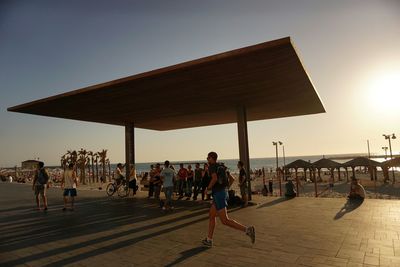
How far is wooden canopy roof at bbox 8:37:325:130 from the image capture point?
804 cm

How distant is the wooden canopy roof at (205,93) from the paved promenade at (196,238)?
173 inches

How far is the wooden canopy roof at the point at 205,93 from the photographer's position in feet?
26.4

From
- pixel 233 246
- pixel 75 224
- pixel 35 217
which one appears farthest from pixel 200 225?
pixel 35 217

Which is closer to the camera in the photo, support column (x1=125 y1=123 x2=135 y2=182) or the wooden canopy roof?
the wooden canopy roof

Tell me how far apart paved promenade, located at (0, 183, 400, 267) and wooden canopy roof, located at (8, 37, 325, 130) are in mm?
4398

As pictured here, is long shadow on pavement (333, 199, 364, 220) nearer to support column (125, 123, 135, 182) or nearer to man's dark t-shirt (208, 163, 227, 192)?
man's dark t-shirt (208, 163, 227, 192)

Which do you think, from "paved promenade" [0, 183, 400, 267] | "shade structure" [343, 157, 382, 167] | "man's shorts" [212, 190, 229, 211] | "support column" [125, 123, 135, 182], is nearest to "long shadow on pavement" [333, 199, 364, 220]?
"paved promenade" [0, 183, 400, 267]

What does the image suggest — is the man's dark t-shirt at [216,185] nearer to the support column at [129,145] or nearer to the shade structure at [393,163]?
the support column at [129,145]

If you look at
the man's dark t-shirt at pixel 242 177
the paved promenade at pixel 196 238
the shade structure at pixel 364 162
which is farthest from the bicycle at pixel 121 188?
the shade structure at pixel 364 162

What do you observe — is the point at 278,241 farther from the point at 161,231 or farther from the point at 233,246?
the point at 161,231

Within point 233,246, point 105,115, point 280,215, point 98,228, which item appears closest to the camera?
point 233,246

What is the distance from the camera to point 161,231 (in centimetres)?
739

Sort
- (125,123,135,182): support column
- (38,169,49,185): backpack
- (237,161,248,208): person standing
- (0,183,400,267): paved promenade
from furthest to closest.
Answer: (125,123,135,182): support column → (237,161,248,208): person standing → (38,169,49,185): backpack → (0,183,400,267): paved promenade

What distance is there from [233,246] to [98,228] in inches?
157
